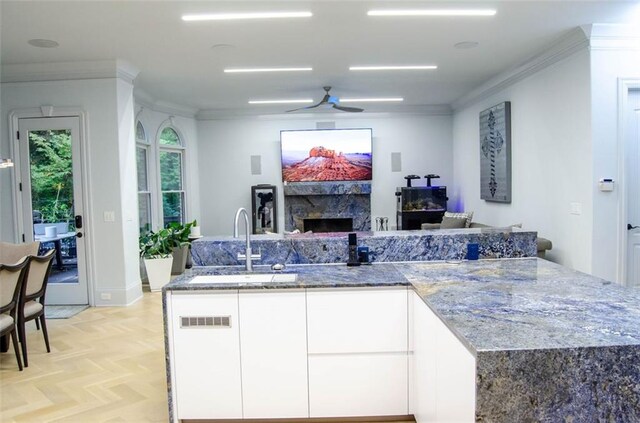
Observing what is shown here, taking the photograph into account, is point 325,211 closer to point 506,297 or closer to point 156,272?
point 156,272

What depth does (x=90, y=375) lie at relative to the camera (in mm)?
3057

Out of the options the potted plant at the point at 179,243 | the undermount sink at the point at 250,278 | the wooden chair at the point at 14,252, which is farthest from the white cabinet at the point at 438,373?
the potted plant at the point at 179,243

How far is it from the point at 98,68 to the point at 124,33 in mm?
1072

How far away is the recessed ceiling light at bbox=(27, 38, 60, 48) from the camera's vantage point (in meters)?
3.93

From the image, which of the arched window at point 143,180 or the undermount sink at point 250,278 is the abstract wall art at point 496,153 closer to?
the undermount sink at point 250,278

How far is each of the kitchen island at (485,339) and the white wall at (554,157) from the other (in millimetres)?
1917

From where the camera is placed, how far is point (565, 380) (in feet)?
4.05

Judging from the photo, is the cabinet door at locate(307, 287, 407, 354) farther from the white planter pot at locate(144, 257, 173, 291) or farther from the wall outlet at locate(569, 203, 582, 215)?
the white planter pot at locate(144, 257, 173, 291)

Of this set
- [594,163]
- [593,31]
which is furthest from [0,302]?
[593,31]

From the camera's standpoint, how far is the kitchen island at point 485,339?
1235 millimetres

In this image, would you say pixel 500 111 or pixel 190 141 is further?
pixel 190 141

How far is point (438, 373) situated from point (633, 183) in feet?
11.3

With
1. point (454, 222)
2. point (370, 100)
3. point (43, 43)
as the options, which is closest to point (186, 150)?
point (370, 100)

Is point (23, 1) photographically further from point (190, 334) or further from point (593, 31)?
point (593, 31)
